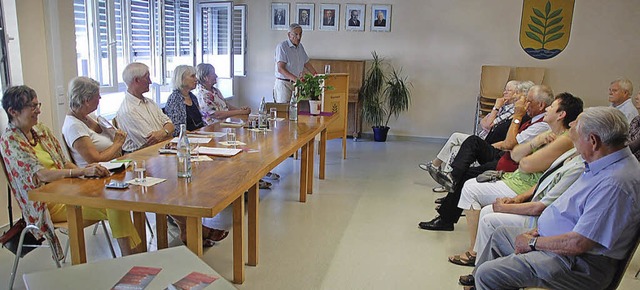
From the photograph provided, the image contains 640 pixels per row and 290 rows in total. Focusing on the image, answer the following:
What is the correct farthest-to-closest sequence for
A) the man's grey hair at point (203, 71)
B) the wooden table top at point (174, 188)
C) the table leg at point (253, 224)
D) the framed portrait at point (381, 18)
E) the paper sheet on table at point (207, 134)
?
the framed portrait at point (381, 18)
the man's grey hair at point (203, 71)
the paper sheet on table at point (207, 134)
the table leg at point (253, 224)
the wooden table top at point (174, 188)

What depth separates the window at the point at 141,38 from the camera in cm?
462

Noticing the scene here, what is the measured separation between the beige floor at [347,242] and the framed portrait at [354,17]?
9.39 ft

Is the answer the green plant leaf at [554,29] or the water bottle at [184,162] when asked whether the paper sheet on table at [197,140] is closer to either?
the water bottle at [184,162]

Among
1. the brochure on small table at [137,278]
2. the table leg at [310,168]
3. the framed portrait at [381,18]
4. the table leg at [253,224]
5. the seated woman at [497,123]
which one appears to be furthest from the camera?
the framed portrait at [381,18]

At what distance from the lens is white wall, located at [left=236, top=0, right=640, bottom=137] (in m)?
6.64

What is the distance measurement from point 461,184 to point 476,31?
3917 mm

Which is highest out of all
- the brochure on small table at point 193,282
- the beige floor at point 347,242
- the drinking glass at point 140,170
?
the drinking glass at point 140,170

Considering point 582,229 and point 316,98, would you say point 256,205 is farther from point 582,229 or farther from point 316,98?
point 316,98

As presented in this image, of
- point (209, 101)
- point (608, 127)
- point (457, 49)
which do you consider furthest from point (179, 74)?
point (457, 49)

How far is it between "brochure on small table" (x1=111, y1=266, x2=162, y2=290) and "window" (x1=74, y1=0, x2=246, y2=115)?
3482 millimetres

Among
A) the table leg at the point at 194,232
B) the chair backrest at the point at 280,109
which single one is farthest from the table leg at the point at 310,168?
the table leg at the point at 194,232

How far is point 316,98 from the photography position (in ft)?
16.3

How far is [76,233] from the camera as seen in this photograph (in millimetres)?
2354

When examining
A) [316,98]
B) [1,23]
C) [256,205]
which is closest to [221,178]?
[256,205]
